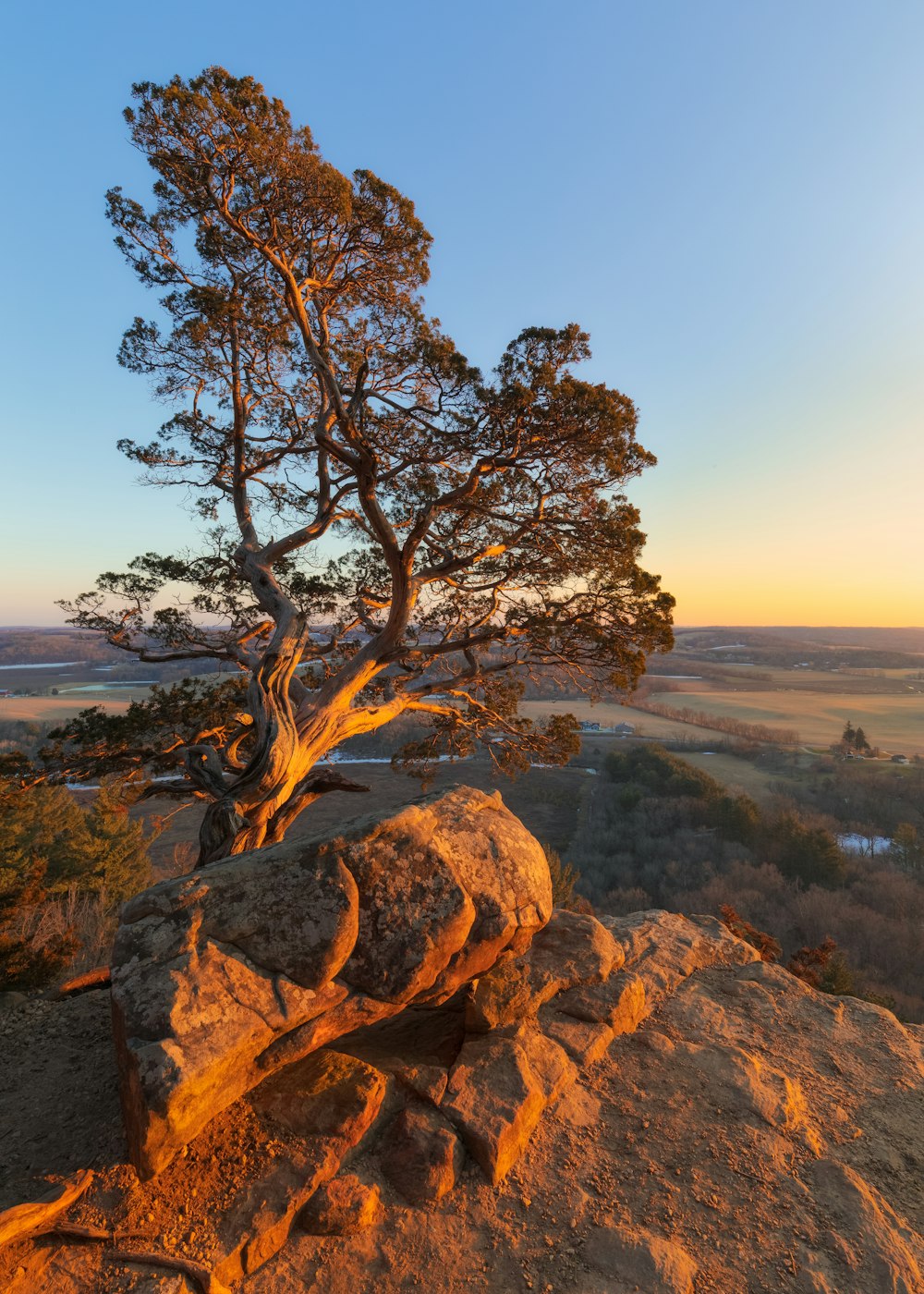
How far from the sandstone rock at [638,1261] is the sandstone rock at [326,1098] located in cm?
184

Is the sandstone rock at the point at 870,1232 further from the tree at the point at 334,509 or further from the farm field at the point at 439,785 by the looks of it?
the farm field at the point at 439,785

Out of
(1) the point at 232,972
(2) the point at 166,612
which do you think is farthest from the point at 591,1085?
(2) the point at 166,612

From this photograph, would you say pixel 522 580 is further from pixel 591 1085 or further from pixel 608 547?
pixel 591 1085

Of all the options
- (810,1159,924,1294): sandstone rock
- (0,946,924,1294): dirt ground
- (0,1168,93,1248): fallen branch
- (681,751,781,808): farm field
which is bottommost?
(681,751,781,808): farm field

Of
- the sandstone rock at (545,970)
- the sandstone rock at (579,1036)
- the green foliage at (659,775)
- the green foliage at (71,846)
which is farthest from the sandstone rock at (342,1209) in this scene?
the green foliage at (659,775)

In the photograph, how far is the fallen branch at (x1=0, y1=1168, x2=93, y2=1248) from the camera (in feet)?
11.4

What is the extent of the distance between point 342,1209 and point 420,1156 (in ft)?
2.17

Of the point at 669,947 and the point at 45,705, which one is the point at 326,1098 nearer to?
the point at 669,947

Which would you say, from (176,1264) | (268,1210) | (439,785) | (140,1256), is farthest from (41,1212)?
(439,785)

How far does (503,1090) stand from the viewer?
5.06 m

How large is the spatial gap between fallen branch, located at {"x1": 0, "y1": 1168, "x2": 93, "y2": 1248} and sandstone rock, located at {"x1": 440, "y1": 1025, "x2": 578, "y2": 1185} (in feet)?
8.57

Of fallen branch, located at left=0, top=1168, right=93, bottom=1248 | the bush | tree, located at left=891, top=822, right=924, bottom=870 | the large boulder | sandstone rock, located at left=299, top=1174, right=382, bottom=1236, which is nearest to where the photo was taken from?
fallen branch, located at left=0, top=1168, right=93, bottom=1248

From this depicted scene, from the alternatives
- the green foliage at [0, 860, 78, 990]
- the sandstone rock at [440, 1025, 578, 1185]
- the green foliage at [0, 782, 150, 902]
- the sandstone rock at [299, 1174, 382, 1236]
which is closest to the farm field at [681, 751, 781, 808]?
the green foliage at [0, 782, 150, 902]

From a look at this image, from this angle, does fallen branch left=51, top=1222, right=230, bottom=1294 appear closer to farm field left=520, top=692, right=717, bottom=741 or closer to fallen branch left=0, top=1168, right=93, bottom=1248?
fallen branch left=0, top=1168, right=93, bottom=1248
